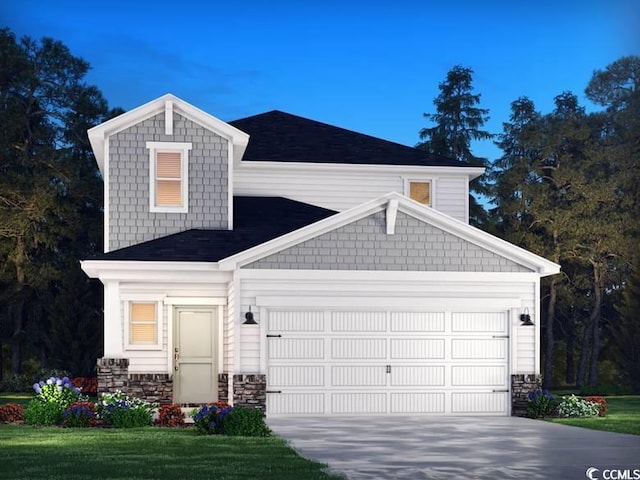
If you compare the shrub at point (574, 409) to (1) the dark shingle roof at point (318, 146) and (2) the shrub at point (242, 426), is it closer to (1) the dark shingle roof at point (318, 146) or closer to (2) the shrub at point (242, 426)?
(2) the shrub at point (242, 426)

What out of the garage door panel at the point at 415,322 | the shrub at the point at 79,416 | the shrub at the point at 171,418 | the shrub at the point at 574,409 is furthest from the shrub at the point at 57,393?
the shrub at the point at 574,409

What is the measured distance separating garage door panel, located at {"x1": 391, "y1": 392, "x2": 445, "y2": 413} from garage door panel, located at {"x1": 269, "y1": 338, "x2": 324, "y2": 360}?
1776mm

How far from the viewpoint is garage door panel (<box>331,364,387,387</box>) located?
2020 centimetres

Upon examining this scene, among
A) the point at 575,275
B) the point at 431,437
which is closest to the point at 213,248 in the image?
the point at 431,437

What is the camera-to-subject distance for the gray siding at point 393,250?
66.2 ft

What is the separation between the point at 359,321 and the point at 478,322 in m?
Answer: 2.45

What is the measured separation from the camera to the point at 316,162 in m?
27.1

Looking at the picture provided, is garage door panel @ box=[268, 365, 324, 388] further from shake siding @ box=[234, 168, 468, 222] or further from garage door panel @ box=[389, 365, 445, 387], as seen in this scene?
shake siding @ box=[234, 168, 468, 222]

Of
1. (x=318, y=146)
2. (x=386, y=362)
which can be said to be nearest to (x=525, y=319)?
(x=386, y=362)

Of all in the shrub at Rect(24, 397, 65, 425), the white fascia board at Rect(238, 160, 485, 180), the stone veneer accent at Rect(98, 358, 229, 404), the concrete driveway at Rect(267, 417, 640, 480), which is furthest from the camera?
the white fascia board at Rect(238, 160, 485, 180)

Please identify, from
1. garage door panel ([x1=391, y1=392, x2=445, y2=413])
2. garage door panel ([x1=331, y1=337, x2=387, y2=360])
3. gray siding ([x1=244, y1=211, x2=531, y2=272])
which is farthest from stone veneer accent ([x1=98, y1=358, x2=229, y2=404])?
gray siding ([x1=244, y1=211, x2=531, y2=272])

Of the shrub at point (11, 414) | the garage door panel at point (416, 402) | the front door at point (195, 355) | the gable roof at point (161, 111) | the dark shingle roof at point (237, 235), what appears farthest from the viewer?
the gable roof at point (161, 111)

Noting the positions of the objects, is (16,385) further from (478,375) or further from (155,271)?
(478,375)

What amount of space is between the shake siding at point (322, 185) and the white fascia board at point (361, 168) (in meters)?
0.10
